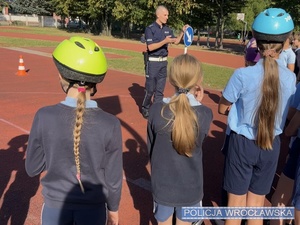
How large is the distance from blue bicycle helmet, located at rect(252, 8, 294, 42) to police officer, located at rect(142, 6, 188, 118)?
4110 mm

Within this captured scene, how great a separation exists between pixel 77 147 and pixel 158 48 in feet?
17.4

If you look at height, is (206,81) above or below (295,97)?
below

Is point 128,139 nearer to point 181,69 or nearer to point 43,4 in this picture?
point 181,69

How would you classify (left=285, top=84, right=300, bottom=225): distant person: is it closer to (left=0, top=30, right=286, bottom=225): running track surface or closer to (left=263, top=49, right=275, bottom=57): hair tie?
(left=263, top=49, right=275, bottom=57): hair tie

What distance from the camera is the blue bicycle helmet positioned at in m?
2.73

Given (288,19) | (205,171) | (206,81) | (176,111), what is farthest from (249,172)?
(206,81)

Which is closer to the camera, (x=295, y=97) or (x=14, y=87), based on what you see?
(x=295, y=97)

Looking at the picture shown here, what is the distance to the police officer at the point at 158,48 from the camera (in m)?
7.04

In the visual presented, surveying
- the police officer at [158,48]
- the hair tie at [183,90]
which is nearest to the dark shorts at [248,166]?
the hair tie at [183,90]

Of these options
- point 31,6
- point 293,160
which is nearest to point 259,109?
point 293,160

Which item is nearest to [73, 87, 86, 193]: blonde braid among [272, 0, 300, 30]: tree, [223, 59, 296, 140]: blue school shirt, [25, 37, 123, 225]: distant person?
[25, 37, 123, 225]: distant person

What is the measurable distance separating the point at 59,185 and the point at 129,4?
39.0 meters

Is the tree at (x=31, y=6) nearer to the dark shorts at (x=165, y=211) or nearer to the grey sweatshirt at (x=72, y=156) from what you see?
the dark shorts at (x=165, y=211)

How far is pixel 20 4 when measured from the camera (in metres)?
66.1
